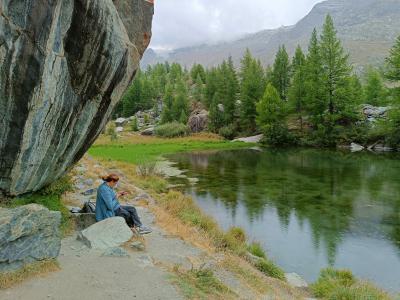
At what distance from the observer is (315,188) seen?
115ft

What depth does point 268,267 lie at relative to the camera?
16.3m

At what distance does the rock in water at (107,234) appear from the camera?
12.9 m

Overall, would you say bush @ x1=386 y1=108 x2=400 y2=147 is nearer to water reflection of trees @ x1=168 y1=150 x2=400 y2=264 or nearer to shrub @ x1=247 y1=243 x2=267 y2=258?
water reflection of trees @ x1=168 y1=150 x2=400 y2=264

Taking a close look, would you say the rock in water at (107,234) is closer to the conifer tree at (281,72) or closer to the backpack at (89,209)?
the backpack at (89,209)

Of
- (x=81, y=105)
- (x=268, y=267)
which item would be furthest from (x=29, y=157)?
(x=268, y=267)

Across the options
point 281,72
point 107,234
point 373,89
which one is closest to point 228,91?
point 281,72

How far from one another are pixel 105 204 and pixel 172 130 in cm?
7885

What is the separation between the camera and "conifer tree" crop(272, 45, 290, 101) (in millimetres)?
95688

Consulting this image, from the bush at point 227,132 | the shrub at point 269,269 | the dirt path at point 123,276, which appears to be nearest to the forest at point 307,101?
the bush at point 227,132

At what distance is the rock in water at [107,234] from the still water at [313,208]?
312 inches

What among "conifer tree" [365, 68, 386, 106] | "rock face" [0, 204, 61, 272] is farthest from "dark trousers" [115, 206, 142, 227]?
"conifer tree" [365, 68, 386, 106]

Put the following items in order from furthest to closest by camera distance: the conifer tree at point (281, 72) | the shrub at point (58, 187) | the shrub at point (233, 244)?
the conifer tree at point (281, 72), the shrub at point (233, 244), the shrub at point (58, 187)

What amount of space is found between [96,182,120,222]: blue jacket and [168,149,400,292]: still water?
8182 millimetres

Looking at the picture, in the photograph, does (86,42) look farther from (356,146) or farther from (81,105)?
(356,146)
